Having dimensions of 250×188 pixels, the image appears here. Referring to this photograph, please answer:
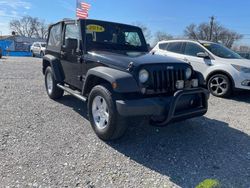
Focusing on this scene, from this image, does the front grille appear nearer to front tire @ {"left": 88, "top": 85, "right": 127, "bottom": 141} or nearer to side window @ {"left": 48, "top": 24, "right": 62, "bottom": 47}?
front tire @ {"left": 88, "top": 85, "right": 127, "bottom": 141}

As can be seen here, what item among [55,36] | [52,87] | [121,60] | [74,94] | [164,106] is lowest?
[52,87]

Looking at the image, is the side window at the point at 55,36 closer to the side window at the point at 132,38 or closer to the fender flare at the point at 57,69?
the fender flare at the point at 57,69

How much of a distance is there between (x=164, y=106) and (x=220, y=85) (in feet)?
15.6

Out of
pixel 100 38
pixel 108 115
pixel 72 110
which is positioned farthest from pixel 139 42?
pixel 108 115

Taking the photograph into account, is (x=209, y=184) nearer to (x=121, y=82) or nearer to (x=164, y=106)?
(x=164, y=106)

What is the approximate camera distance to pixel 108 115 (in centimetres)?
390

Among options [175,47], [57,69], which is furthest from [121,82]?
[175,47]

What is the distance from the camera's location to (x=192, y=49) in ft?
27.7

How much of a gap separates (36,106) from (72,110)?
93 centimetres

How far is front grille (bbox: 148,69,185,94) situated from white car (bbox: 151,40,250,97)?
314 centimetres

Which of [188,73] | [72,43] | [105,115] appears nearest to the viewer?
[105,115]

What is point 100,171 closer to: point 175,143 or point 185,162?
point 185,162

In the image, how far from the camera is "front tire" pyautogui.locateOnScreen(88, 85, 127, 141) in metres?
3.79

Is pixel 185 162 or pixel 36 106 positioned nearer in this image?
pixel 185 162
